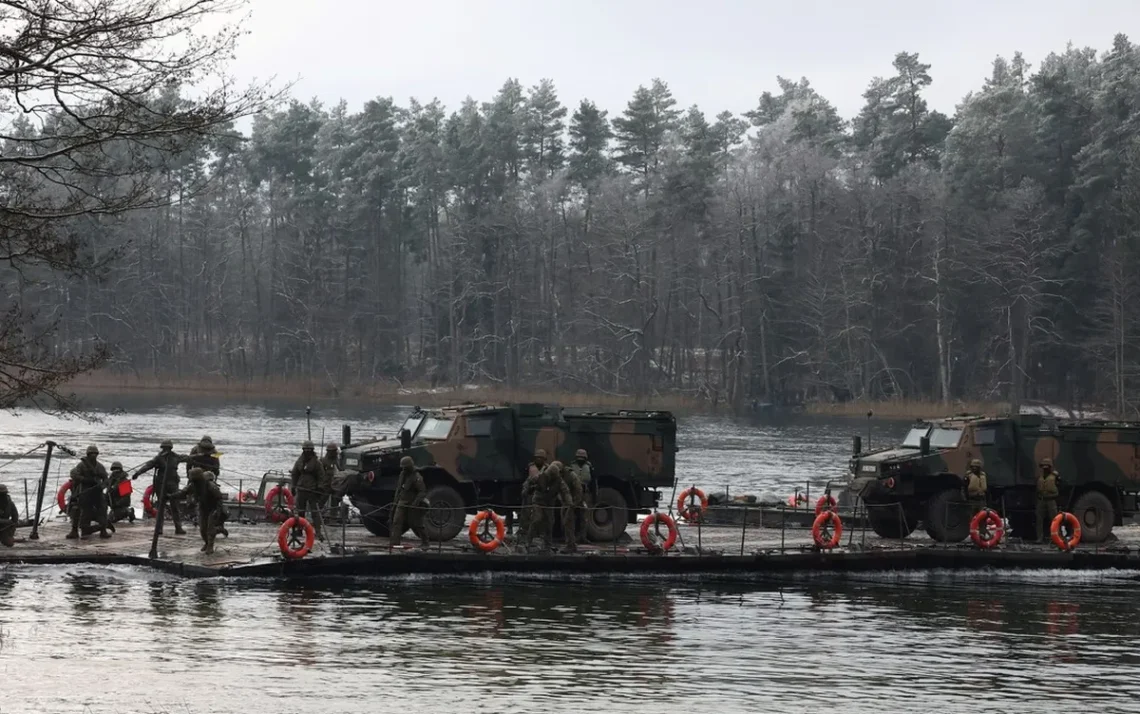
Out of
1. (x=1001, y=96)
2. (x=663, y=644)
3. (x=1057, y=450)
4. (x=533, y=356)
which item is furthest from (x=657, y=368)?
(x=663, y=644)

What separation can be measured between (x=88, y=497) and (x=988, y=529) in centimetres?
1481

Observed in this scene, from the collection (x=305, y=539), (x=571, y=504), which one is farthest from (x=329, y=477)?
(x=571, y=504)

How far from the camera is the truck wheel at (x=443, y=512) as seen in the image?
1051 inches

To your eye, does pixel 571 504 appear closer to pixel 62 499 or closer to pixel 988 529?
pixel 988 529

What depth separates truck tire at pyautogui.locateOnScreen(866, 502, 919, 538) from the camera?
28922mm

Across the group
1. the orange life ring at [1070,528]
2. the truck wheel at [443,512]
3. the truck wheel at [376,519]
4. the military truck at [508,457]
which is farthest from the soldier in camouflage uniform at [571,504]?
the orange life ring at [1070,528]

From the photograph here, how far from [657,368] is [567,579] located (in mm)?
75134

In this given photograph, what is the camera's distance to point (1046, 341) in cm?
8306

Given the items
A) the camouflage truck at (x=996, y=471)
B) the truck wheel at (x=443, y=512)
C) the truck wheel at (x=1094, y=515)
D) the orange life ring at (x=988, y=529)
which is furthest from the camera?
the truck wheel at (x=1094, y=515)

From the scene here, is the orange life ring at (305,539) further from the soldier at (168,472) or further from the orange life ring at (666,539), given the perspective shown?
the orange life ring at (666,539)

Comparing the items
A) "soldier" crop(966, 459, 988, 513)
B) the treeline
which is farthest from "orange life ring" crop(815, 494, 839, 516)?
the treeline

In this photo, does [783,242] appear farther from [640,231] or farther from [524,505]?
[524,505]

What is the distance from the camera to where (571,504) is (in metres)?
25.5

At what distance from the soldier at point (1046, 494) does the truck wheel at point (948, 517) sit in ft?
3.95
